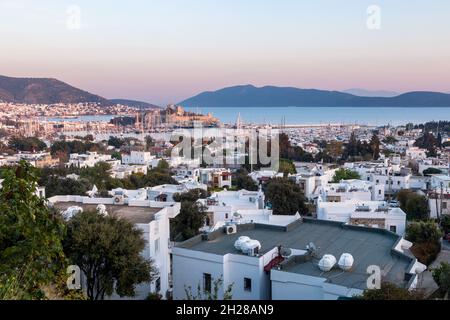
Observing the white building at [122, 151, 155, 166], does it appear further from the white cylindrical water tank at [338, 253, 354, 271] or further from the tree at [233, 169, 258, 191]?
the white cylindrical water tank at [338, 253, 354, 271]

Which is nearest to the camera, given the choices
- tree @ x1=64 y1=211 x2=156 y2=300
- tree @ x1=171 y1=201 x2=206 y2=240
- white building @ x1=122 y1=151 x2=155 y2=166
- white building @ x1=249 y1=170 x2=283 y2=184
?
tree @ x1=64 y1=211 x2=156 y2=300

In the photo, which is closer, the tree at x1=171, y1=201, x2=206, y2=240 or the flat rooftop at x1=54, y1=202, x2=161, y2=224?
the flat rooftop at x1=54, y1=202, x2=161, y2=224

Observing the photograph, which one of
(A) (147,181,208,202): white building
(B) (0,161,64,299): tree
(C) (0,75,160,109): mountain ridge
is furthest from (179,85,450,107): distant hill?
(B) (0,161,64,299): tree

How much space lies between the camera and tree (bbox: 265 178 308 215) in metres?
22.3

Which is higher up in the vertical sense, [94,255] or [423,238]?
[94,255]

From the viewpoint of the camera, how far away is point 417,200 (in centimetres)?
2303

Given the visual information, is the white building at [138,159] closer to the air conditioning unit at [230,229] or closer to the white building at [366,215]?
the white building at [366,215]

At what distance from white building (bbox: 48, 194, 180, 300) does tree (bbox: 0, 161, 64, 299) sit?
6.35 metres

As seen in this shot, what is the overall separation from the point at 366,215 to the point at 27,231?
1451 cm

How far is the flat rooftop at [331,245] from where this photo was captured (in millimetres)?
8617

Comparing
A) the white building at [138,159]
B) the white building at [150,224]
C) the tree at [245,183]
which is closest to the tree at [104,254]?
the white building at [150,224]
